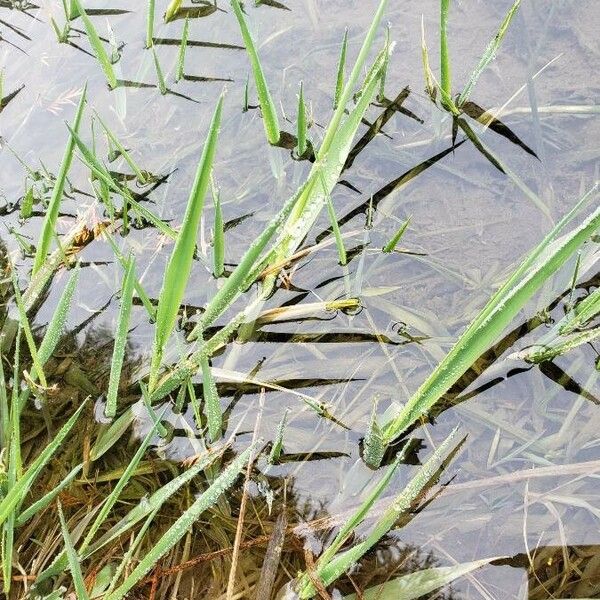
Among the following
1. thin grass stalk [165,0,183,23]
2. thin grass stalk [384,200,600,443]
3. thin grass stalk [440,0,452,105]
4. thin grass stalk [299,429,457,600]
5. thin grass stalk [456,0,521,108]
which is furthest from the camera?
thin grass stalk [165,0,183,23]

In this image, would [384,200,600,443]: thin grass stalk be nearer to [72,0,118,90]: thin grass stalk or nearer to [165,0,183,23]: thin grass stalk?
[72,0,118,90]: thin grass stalk

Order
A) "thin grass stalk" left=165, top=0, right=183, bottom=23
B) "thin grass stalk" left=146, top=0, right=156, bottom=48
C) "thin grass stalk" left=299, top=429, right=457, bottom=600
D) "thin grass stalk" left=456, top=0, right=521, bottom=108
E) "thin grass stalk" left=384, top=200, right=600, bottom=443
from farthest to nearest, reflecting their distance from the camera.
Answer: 1. "thin grass stalk" left=165, top=0, right=183, bottom=23
2. "thin grass stalk" left=146, top=0, right=156, bottom=48
3. "thin grass stalk" left=456, top=0, right=521, bottom=108
4. "thin grass stalk" left=299, top=429, right=457, bottom=600
5. "thin grass stalk" left=384, top=200, right=600, bottom=443

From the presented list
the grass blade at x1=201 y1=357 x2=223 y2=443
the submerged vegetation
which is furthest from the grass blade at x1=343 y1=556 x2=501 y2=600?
the grass blade at x1=201 y1=357 x2=223 y2=443

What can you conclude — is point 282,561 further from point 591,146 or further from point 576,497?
point 591,146

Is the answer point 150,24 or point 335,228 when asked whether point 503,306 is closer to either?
point 335,228

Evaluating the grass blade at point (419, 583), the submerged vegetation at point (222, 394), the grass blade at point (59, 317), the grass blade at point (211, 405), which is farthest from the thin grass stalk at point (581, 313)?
the grass blade at point (59, 317)

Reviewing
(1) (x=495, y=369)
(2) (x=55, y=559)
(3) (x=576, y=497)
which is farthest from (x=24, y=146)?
(3) (x=576, y=497)

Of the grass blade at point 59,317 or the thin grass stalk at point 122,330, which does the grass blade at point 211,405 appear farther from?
the grass blade at point 59,317

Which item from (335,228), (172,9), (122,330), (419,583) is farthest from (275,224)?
(172,9)
